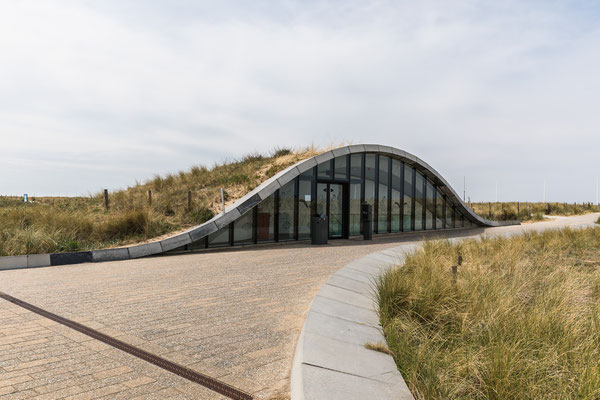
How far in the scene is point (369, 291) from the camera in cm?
691

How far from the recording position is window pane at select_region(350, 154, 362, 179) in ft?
62.2

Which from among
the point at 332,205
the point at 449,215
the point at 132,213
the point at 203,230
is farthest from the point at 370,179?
the point at 132,213

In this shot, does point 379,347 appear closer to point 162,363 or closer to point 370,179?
point 162,363

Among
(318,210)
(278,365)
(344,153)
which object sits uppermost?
(344,153)

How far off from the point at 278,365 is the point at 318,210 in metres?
13.8

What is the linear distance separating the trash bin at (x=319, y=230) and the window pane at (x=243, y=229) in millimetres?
2589

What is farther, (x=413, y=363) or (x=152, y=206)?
(x=152, y=206)

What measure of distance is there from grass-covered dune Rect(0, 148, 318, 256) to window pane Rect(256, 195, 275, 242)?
1985 millimetres

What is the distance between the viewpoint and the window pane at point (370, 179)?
19.7 metres

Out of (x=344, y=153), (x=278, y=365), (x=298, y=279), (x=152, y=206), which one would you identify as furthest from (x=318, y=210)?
(x=278, y=365)

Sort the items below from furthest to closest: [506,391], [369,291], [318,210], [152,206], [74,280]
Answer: [318,210] < [152,206] < [74,280] < [369,291] < [506,391]

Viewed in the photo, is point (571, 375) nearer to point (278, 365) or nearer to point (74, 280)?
point (278, 365)

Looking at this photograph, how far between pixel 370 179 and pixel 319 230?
5.27 m

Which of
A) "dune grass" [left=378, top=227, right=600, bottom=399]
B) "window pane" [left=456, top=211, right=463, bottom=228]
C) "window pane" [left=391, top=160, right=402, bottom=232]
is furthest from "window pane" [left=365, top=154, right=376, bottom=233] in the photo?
"dune grass" [left=378, top=227, right=600, bottom=399]
